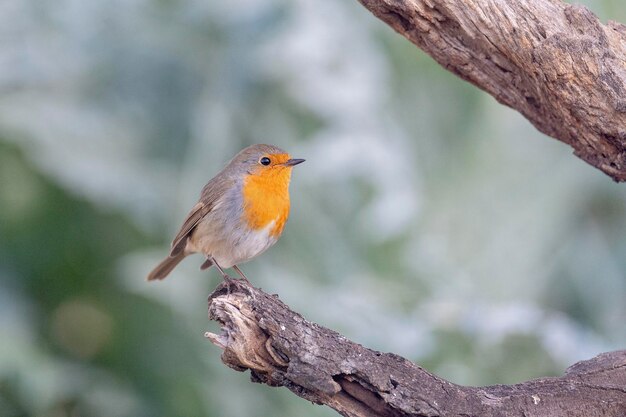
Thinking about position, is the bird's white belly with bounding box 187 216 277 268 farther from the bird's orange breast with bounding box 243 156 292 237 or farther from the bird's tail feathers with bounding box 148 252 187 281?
the bird's tail feathers with bounding box 148 252 187 281

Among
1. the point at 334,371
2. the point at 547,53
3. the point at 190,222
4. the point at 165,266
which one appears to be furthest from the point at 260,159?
the point at 334,371

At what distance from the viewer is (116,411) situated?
423 cm

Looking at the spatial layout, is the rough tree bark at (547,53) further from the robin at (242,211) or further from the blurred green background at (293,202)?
the blurred green background at (293,202)

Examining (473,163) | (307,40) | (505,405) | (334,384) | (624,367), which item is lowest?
(334,384)

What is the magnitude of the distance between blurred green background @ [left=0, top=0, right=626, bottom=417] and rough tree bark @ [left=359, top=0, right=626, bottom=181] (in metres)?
1.31

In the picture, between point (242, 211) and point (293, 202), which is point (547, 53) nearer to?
point (242, 211)

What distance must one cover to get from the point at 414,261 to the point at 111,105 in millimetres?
1830

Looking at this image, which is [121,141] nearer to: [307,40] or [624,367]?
[307,40]

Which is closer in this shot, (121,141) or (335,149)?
(335,149)

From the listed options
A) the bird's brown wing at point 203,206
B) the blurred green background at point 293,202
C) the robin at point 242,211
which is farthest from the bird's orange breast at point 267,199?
the blurred green background at point 293,202

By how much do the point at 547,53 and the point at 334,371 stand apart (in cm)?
115

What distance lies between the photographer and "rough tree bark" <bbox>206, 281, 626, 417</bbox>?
7.85 ft

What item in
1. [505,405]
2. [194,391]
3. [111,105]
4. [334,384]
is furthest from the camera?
Result: [111,105]

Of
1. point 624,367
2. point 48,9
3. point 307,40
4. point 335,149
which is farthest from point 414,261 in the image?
point 48,9
